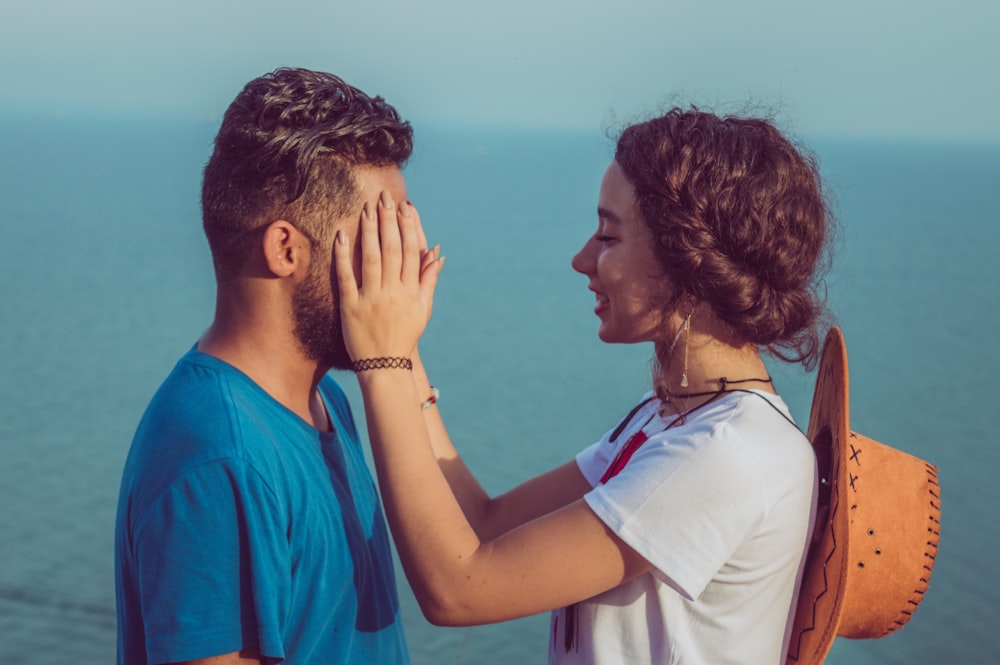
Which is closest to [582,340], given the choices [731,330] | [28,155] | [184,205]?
[731,330]

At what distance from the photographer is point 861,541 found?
2.54 m

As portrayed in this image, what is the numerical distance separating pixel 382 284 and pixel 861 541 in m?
1.29

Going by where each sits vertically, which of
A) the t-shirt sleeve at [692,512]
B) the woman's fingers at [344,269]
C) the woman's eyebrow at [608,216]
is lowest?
the t-shirt sleeve at [692,512]

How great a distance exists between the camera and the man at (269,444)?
2043mm

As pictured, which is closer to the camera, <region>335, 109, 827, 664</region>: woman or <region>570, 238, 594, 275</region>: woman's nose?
<region>335, 109, 827, 664</region>: woman

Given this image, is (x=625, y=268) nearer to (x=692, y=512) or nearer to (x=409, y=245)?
(x=409, y=245)

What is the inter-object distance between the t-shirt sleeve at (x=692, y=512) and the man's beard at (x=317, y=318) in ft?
2.51

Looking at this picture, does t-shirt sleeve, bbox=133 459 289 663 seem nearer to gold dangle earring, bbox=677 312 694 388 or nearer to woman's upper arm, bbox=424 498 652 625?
woman's upper arm, bbox=424 498 652 625

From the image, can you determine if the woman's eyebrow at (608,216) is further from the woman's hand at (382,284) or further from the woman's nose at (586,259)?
the woman's hand at (382,284)

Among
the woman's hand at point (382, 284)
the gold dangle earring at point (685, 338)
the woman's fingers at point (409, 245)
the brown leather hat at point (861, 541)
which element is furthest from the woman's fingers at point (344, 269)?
the brown leather hat at point (861, 541)

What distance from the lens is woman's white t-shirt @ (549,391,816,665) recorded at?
239cm

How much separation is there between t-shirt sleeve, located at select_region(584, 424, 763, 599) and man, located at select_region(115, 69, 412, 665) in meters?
0.64

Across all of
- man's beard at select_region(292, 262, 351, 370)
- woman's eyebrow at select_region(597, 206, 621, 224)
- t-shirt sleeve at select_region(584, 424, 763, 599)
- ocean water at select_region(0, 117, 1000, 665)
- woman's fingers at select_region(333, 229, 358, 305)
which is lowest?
ocean water at select_region(0, 117, 1000, 665)

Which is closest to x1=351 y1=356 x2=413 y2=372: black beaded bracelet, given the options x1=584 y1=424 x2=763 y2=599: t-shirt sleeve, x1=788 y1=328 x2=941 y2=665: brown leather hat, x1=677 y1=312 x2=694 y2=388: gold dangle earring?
x1=584 y1=424 x2=763 y2=599: t-shirt sleeve
